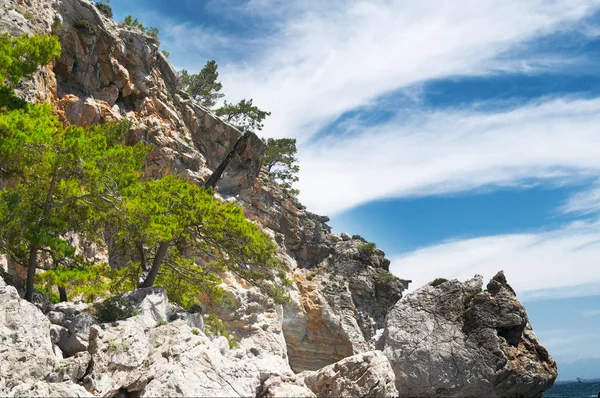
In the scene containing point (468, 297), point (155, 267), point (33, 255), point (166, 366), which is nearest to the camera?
point (166, 366)

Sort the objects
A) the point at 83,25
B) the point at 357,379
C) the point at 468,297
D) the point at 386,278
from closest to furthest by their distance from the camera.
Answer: the point at 357,379 < the point at 468,297 < the point at 83,25 < the point at 386,278

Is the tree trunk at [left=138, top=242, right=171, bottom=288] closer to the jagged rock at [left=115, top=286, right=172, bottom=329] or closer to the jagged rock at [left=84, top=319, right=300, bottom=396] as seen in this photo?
the jagged rock at [left=115, top=286, right=172, bottom=329]

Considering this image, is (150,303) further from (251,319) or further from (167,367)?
(251,319)

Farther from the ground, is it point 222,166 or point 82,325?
point 222,166

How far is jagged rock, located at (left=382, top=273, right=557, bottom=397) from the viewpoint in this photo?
1022 inches

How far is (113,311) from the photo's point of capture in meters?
17.7

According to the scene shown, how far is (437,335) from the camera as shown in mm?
27562

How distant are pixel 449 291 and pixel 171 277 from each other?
1484cm

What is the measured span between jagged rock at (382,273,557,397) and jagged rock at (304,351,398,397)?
9939 millimetres

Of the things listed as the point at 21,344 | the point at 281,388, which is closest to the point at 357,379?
the point at 281,388

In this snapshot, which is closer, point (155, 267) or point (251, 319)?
point (155, 267)

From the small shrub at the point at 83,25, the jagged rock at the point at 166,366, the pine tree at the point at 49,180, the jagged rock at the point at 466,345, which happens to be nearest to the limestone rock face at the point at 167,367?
the jagged rock at the point at 166,366

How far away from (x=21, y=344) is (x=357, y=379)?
30.2 feet

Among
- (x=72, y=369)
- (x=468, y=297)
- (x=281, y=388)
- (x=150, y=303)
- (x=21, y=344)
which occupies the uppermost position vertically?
(x=468, y=297)
